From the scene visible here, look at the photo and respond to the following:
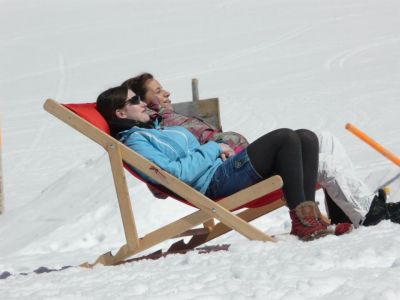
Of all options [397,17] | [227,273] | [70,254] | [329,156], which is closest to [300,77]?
[397,17]

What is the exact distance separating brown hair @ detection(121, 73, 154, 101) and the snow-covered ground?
1.25 meters

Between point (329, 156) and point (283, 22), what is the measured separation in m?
18.9

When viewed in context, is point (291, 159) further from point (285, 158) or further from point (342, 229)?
point (342, 229)

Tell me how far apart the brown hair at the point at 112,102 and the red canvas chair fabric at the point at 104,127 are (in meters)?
0.04

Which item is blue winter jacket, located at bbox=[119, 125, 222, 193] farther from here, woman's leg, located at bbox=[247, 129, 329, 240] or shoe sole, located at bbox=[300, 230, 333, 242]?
shoe sole, located at bbox=[300, 230, 333, 242]

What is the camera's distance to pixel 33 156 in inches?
499

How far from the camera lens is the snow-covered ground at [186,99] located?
12.2 ft

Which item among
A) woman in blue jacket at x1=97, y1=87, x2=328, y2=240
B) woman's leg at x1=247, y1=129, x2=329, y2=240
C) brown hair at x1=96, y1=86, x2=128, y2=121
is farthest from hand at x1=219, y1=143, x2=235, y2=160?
brown hair at x1=96, y1=86, x2=128, y2=121

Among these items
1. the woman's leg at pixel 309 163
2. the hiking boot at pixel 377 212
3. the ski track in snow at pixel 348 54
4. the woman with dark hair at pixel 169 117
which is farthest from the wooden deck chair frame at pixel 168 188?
the ski track in snow at pixel 348 54

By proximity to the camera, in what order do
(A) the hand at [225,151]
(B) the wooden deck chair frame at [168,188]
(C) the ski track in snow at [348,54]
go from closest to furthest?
(B) the wooden deck chair frame at [168,188]
(A) the hand at [225,151]
(C) the ski track in snow at [348,54]

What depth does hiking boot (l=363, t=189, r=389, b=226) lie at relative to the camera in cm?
475

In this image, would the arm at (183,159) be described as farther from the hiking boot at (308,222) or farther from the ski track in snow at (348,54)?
the ski track in snow at (348,54)

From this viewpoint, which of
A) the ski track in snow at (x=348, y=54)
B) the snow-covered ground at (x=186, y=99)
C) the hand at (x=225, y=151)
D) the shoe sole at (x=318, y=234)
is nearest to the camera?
the snow-covered ground at (x=186, y=99)

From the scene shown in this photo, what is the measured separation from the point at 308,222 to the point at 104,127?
1.32 metres
